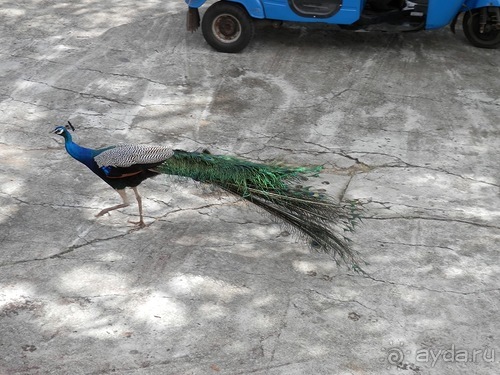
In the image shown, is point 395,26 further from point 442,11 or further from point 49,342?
point 49,342

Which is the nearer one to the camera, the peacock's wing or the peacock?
the peacock

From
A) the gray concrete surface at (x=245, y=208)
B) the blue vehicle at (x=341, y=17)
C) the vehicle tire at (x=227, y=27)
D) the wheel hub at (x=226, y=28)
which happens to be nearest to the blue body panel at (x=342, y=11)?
the blue vehicle at (x=341, y=17)

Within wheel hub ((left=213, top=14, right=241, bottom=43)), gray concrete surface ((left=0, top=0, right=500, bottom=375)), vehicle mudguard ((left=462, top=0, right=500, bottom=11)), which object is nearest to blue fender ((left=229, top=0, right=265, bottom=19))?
wheel hub ((left=213, top=14, right=241, bottom=43))

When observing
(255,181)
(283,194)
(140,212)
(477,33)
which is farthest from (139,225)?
(477,33)

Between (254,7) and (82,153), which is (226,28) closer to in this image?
(254,7)

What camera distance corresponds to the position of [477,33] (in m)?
9.83

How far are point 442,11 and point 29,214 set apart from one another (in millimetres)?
5485

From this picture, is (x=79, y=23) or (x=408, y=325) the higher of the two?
(x=79, y=23)

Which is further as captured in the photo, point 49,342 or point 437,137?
point 437,137

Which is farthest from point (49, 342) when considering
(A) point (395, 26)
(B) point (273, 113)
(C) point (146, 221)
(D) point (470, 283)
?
(A) point (395, 26)

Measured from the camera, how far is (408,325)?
5.41 m

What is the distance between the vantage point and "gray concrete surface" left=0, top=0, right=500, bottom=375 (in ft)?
17.1

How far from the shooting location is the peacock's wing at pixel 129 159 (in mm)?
6012

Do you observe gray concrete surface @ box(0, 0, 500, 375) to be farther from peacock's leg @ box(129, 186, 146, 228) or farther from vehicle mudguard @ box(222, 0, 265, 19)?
vehicle mudguard @ box(222, 0, 265, 19)
